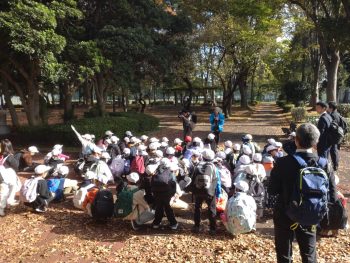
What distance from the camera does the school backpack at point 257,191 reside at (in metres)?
6.15

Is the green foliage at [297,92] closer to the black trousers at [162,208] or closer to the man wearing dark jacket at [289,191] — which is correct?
the black trousers at [162,208]

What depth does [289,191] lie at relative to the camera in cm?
330

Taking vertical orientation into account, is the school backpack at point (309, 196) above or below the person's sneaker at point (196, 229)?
above

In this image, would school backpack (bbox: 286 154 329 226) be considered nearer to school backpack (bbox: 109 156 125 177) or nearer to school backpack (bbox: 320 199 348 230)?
school backpack (bbox: 320 199 348 230)

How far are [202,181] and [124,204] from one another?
4.68 ft

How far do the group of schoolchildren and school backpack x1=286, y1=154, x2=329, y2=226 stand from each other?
79.5 inches

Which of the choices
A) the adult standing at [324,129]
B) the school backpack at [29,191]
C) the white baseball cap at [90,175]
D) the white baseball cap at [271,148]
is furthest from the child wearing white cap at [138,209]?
the adult standing at [324,129]

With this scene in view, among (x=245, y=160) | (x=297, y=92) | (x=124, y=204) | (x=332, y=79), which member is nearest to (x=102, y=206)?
(x=124, y=204)

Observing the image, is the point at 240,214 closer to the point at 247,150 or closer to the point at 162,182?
the point at 162,182

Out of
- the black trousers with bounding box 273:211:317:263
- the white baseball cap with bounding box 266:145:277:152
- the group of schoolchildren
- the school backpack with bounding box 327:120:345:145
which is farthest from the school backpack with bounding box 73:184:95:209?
the school backpack with bounding box 327:120:345:145

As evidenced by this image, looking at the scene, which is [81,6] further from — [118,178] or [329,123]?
[329,123]

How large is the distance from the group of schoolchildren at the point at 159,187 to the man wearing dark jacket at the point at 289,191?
5.58 feet

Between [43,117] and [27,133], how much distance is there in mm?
3690

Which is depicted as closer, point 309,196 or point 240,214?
point 309,196
